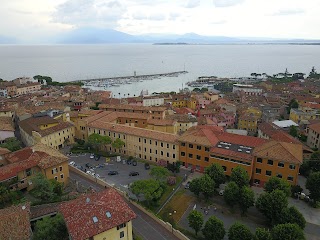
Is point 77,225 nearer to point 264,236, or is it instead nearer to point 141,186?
point 141,186

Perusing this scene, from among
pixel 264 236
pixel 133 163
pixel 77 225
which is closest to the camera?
pixel 77 225

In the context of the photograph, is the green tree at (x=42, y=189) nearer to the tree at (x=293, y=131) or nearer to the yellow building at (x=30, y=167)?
the yellow building at (x=30, y=167)

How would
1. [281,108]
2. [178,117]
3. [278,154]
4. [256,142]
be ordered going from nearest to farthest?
[278,154], [256,142], [178,117], [281,108]

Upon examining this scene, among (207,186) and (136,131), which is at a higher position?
(136,131)

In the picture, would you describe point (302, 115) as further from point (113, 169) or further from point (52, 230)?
point (52, 230)

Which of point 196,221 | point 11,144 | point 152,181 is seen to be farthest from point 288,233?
point 11,144

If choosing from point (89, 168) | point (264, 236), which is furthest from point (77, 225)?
point (89, 168)
